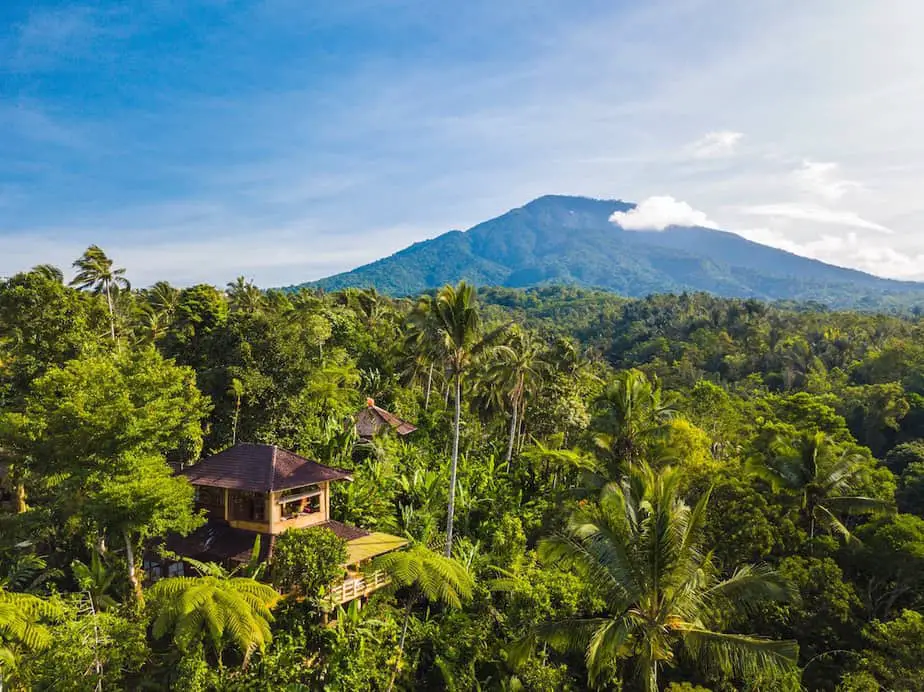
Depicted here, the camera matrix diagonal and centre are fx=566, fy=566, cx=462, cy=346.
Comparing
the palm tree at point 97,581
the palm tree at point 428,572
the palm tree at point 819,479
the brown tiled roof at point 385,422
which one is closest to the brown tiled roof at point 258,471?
the palm tree at point 97,581

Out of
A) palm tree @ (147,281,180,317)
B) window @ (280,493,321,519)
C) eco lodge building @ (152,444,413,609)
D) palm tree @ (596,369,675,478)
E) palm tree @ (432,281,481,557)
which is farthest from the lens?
palm tree @ (147,281,180,317)

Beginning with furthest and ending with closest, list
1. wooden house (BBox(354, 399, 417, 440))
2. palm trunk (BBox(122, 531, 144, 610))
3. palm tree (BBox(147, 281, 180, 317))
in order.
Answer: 1. palm tree (BBox(147, 281, 180, 317))
2. wooden house (BBox(354, 399, 417, 440))
3. palm trunk (BBox(122, 531, 144, 610))

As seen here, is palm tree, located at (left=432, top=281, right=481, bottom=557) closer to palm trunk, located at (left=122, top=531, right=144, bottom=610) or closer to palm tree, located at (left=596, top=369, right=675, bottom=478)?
palm tree, located at (left=596, top=369, right=675, bottom=478)

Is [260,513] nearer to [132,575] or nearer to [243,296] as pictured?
[132,575]

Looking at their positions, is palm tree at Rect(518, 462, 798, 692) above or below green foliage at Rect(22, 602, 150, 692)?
above

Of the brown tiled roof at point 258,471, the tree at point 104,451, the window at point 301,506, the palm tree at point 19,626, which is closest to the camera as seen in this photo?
the palm tree at point 19,626

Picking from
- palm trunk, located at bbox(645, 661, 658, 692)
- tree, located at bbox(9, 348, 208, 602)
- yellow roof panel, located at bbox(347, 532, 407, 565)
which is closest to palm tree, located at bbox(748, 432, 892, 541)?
palm trunk, located at bbox(645, 661, 658, 692)

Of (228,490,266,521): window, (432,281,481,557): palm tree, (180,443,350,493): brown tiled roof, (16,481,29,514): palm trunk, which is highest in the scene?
(432,281,481,557): palm tree

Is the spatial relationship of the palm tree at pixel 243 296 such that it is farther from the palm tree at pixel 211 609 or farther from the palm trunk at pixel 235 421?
the palm tree at pixel 211 609
